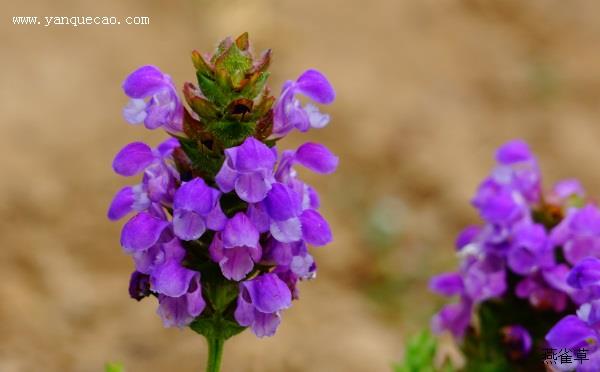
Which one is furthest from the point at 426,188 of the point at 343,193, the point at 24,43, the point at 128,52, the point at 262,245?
the point at 262,245

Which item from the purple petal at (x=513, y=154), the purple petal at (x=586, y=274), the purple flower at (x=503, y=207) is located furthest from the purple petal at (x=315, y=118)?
the purple petal at (x=513, y=154)

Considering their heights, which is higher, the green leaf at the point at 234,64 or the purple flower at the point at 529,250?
the green leaf at the point at 234,64

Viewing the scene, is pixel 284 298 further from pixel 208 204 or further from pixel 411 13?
pixel 411 13

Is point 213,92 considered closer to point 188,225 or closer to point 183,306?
point 188,225

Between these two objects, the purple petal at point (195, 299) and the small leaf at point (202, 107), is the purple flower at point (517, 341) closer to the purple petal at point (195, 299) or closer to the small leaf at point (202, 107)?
the purple petal at point (195, 299)

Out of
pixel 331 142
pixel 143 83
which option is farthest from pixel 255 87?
pixel 331 142
